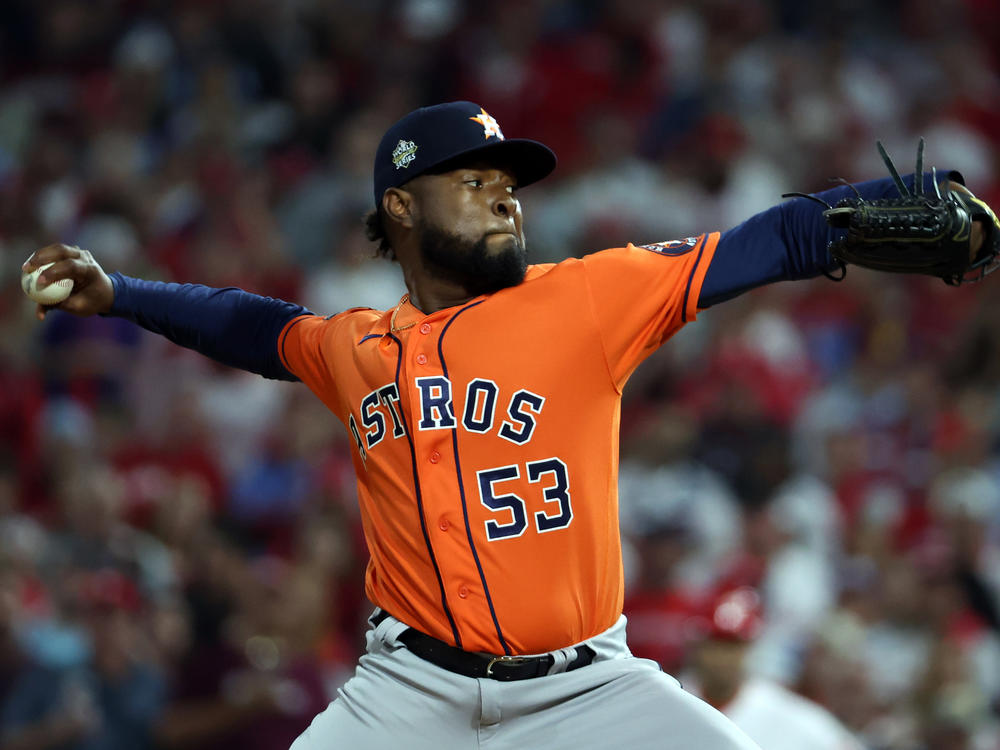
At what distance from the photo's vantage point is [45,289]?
A: 10.6 ft

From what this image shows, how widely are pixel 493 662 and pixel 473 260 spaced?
89cm

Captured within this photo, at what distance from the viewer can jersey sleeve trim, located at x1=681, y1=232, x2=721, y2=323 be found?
2.85 m

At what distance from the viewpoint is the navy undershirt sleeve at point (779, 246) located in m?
2.72

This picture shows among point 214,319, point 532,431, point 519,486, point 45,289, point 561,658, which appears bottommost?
point 561,658

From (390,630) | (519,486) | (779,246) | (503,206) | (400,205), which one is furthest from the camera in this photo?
(400,205)

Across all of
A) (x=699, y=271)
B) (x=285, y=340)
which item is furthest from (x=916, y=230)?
(x=285, y=340)

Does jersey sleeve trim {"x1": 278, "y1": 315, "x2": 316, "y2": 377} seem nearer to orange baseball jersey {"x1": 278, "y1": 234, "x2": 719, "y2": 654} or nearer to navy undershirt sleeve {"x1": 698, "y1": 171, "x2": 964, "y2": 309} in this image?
orange baseball jersey {"x1": 278, "y1": 234, "x2": 719, "y2": 654}

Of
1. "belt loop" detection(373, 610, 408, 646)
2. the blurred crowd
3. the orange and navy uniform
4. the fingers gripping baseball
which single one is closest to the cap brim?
the orange and navy uniform

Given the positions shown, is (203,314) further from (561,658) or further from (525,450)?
(561,658)

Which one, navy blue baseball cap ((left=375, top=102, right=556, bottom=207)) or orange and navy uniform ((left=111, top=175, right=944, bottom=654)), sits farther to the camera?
navy blue baseball cap ((left=375, top=102, right=556, bottom=207))

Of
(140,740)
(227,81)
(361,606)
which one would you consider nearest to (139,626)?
(140,740)

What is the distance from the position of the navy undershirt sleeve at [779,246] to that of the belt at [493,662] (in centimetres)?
81

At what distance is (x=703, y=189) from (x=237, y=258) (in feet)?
9.21

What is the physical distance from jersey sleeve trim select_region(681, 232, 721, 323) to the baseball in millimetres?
1485
